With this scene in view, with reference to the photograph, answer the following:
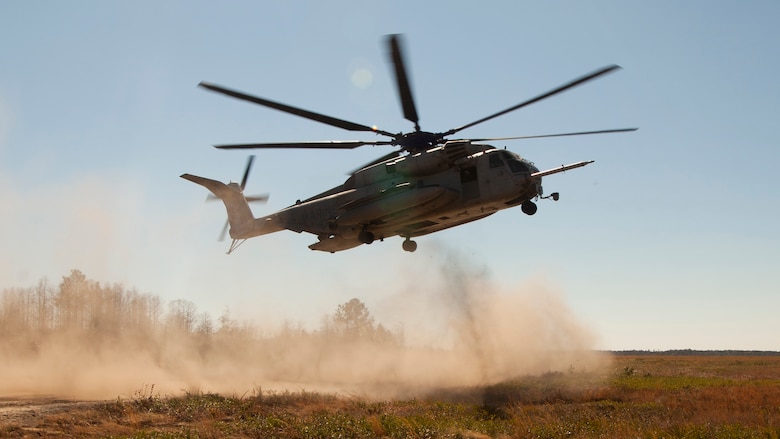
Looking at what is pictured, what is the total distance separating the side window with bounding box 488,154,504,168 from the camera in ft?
61.6

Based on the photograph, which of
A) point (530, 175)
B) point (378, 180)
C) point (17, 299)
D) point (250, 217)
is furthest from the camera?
point (17, 299)

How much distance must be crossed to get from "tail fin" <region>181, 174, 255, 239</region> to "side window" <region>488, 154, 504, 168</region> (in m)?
10.7

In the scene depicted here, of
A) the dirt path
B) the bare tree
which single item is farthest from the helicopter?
the bare tree

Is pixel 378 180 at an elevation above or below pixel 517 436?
above

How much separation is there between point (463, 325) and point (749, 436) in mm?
22797

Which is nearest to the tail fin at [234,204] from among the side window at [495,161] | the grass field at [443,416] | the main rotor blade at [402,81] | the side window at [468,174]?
the grass field at [443,416]

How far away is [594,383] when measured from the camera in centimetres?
3203

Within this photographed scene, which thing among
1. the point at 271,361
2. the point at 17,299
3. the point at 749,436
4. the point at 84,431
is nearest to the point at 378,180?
the point at 84,431

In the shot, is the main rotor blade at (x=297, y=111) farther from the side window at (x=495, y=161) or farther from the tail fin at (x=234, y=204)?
the tail fin at (x=234, y=204)

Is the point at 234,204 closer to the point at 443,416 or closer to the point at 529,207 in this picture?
the point at 443,416

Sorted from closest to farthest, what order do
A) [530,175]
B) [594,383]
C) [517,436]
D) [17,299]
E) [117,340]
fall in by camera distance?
[517,436] → [530,175] → [594,383] → [117,340] → [17,299]

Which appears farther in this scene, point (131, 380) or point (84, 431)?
point (131, 380)

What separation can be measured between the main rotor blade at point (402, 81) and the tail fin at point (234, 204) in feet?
33.9

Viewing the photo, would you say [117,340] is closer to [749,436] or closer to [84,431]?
[84,431]
